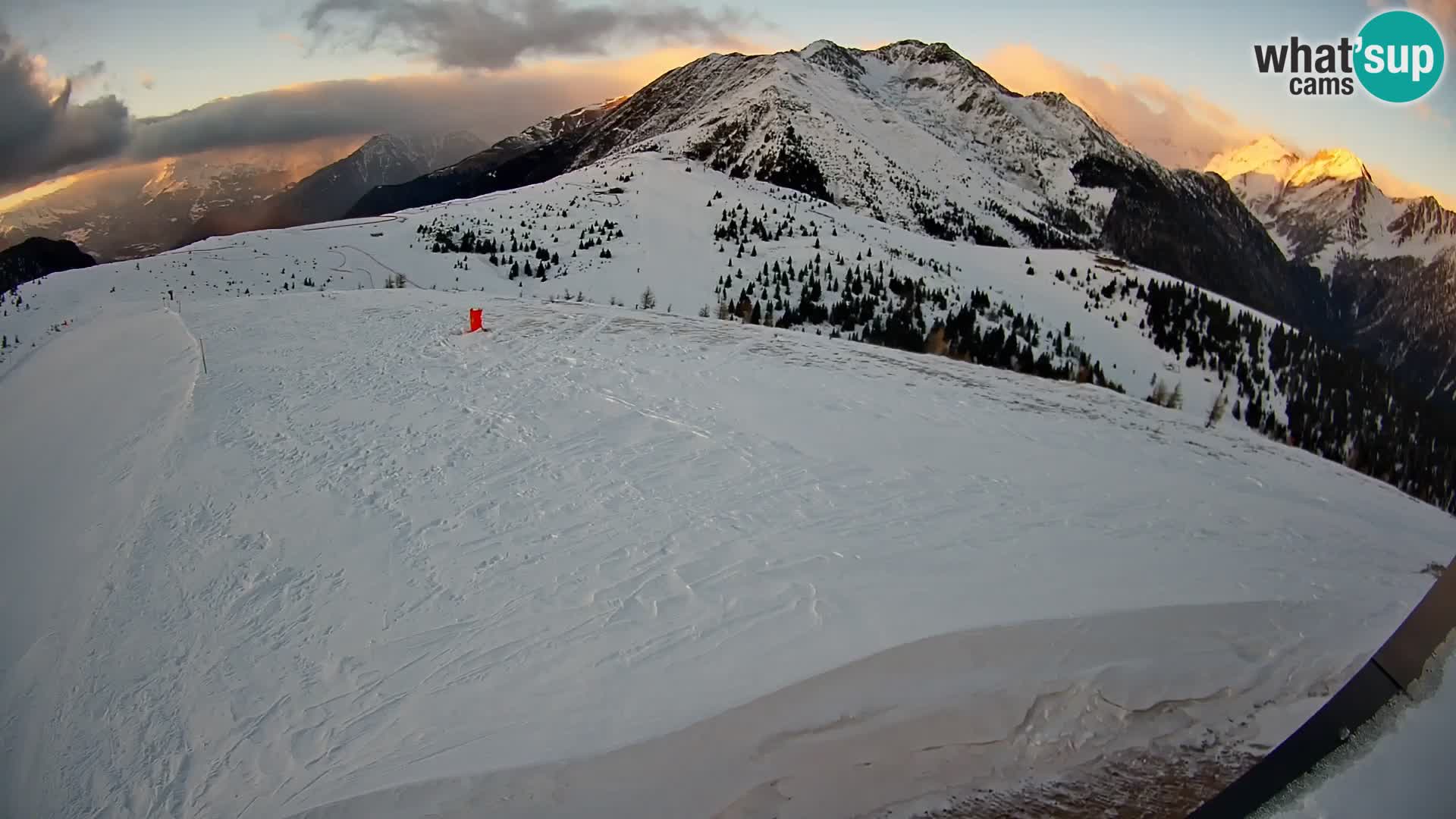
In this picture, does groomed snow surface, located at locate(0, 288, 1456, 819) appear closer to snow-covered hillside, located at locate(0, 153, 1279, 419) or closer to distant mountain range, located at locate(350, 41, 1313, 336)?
snow-covered hillside, located at locate(0, 153, 1279, 419)

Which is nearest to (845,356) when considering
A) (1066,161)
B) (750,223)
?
(750,223)

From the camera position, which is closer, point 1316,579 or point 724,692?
point 724,692

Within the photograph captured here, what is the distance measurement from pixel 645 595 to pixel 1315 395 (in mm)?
16969

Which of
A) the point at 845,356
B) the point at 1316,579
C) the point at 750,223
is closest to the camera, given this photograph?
the point at 1316,579

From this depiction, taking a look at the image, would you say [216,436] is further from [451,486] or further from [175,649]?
[175,649]

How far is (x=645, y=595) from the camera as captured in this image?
14.6 ft

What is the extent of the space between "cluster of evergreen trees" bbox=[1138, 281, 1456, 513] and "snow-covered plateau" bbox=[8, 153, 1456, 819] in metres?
0.75

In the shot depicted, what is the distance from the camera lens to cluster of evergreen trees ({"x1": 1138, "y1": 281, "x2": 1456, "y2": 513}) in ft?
24.9

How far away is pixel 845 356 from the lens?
10.4 meters

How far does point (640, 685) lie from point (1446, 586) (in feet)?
9.55

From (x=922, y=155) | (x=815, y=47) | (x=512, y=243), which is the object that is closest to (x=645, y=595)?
(x=512, y=243)

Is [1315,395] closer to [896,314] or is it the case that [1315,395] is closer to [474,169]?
[896,314]

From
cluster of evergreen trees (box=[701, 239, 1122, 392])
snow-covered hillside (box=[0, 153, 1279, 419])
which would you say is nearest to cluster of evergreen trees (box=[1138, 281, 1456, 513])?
snow-covered hillside (box=[0, 153, 1279, 419])

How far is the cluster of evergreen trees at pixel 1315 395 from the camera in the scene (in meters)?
7.60
